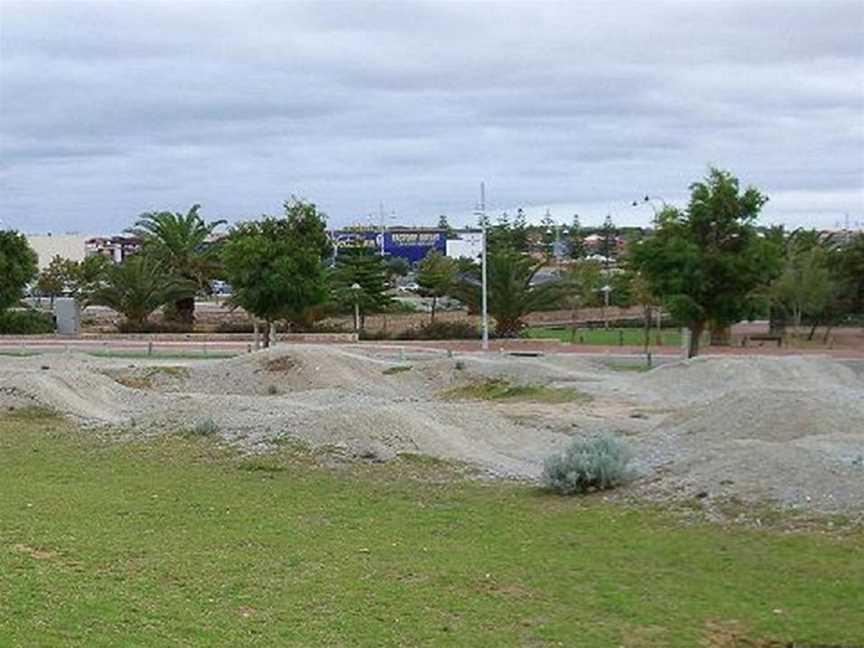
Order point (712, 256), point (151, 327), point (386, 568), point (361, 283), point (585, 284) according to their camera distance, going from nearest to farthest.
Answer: point (386, 568)
point (712, 256)
point (151, 327)
point (361, 283)
point (585, 284)

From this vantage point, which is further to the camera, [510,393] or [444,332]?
[444,332]

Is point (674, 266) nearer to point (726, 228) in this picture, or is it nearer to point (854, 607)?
point (726, 228)

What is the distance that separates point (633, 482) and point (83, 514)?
6.99 metres

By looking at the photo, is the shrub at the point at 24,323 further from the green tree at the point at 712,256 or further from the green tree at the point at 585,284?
the green tree at the point at 712,256

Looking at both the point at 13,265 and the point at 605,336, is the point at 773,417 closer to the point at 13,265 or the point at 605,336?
the point at 605,336

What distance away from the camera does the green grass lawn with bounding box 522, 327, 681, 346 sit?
54562 millimetres

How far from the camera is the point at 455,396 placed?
32719 millimetres

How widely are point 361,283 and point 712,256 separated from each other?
26443 mm

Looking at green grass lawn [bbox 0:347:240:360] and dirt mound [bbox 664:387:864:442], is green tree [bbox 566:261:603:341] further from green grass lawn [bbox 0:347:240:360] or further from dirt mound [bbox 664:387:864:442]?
dirt mound [bbox 664:387:864:442]

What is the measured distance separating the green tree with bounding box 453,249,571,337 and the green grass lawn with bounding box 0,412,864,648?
36860 millimetres

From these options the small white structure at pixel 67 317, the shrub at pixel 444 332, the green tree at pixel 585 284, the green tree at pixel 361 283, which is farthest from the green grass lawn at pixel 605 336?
the small white structure at pixel 67 317

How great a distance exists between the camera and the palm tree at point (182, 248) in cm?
6009

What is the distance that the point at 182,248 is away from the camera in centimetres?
6025

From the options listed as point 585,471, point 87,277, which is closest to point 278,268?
point 585,471
